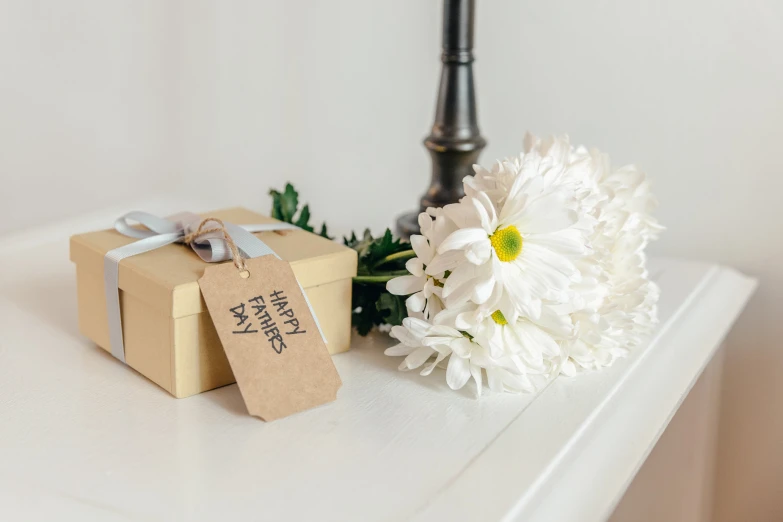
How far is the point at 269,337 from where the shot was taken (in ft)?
2.19

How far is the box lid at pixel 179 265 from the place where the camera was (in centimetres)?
66

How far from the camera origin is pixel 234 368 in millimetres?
645

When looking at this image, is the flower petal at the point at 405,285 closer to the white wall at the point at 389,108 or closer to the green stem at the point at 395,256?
the green stem at the point at 395,256

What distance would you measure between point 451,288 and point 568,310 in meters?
0.10

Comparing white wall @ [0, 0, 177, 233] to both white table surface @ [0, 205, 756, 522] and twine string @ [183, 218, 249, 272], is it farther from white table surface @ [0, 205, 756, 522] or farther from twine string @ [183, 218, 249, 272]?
twine string @ [183, 218, 249, 272]

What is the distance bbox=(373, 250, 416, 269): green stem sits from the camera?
792 mm

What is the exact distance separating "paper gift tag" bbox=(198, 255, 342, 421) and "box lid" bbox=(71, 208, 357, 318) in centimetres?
2

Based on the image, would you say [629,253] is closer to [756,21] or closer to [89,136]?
[756,21]

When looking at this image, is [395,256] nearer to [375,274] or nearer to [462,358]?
[375,274]

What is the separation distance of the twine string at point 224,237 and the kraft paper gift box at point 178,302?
0.01 metres

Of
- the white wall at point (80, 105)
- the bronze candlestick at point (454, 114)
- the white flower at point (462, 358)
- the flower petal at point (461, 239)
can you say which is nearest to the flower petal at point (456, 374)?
the white flower at point (462, 358)

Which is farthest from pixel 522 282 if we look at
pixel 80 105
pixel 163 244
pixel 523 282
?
pixel 80 105

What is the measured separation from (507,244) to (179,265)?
27cm

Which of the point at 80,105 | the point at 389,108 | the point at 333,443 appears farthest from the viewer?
the point at 80,105
